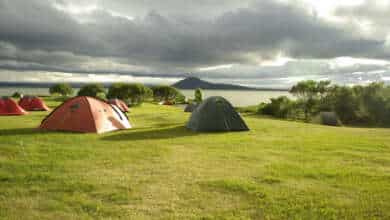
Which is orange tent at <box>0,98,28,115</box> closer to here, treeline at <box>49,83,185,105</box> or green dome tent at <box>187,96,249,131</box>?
green dome tent at <box>187,96,249,131</box>

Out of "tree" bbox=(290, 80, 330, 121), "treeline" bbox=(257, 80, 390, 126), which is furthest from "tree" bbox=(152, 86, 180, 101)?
"tree" bbox=(290, 80, 330, 121)

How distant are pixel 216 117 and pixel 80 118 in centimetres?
734

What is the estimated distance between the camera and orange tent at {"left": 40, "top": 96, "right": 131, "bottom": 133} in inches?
561

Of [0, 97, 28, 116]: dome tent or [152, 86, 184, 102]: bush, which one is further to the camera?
[152, 86, 184, 102]: bush

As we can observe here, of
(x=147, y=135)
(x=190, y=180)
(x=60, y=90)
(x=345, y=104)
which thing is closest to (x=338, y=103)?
(x=345, y=104)

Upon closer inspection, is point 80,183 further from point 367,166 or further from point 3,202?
point 367,166

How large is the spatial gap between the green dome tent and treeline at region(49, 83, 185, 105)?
39668mm

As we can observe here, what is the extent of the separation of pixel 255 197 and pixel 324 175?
8.91ft

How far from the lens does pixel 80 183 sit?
6684mm

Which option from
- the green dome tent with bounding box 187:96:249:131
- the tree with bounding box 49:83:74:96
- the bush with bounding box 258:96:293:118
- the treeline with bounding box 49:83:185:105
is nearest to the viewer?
the green dome tent with bounding box 187:96:249:131

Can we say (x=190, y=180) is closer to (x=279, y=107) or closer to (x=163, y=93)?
(x=279, y=107)

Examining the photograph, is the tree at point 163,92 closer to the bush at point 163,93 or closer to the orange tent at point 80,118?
the bush at point 163,93

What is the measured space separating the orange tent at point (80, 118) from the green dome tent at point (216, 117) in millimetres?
4938

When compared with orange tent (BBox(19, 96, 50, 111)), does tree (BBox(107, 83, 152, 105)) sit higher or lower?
higher
